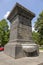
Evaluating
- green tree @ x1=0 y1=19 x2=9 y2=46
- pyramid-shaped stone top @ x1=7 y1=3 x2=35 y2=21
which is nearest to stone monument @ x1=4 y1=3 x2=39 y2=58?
pyramid-shaped stone top @ x1=7 y1=3 x2=35 y2=21

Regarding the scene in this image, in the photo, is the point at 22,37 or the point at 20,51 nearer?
the point at 20,51

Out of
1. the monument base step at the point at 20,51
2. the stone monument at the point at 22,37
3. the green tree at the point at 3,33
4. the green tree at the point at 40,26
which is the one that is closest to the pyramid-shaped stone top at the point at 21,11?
the stone monument at the point at 22,37

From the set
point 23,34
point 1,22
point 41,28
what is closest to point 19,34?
point 23,34

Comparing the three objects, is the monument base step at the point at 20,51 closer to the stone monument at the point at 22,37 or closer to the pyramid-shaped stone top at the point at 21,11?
the stone monument at the point at 22,37

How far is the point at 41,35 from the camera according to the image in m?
27.4

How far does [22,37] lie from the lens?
758 centimetres

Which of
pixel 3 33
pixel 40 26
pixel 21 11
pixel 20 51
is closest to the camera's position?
pixel 20 51

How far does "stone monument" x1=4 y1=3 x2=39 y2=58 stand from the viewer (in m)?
6.79

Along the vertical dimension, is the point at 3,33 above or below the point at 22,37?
above

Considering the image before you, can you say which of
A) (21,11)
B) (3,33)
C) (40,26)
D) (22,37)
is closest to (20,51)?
(22,37)

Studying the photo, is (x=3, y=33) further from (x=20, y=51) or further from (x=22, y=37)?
(x=20, y=51)

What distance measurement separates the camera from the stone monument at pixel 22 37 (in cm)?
679

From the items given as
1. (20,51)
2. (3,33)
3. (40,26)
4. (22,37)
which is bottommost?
(20,51)

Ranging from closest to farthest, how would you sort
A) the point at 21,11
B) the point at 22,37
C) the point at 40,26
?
1. the point at 22,37
2. the point at 21,11
3. the point at 40,26
